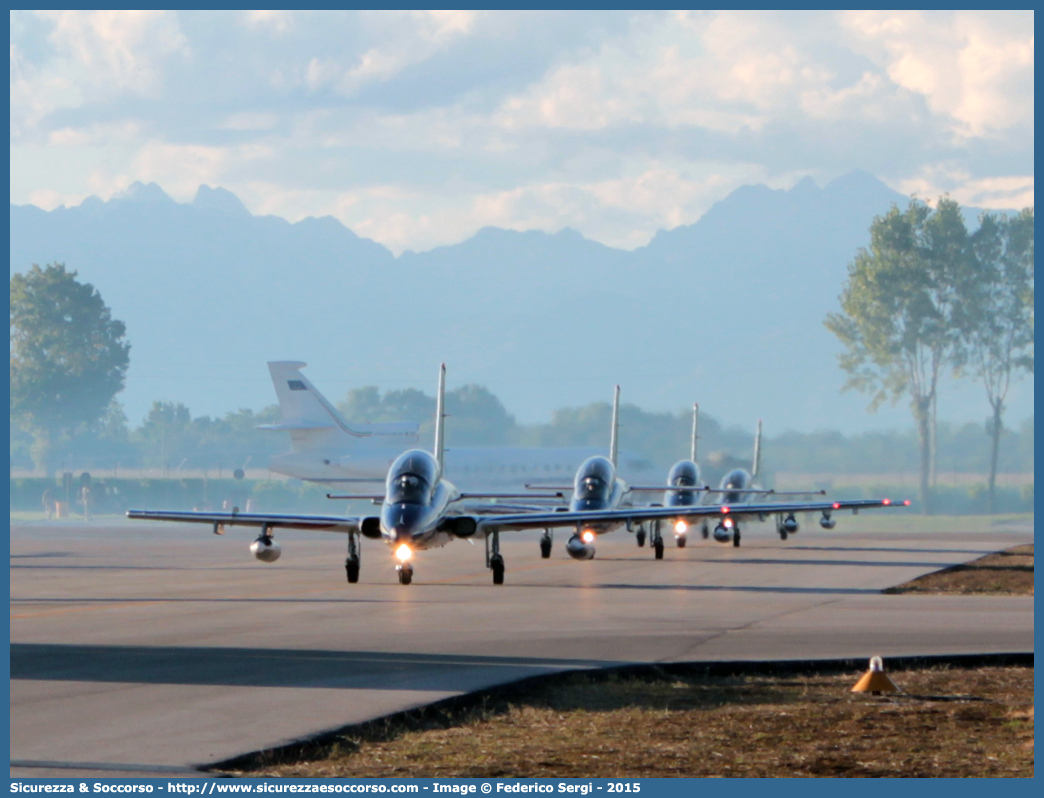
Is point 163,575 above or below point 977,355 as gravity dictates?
below

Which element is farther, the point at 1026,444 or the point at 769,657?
the point at 1026,444

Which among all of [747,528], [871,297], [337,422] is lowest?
[747,528]

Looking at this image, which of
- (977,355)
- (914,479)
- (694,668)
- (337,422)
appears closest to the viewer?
(694,668)

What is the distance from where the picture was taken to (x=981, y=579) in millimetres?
31469

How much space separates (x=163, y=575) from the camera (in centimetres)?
3344

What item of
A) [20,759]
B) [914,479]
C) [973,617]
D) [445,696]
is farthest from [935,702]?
[914,479]

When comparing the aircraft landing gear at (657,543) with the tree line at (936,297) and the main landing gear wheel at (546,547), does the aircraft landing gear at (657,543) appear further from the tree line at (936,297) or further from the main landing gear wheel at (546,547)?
the tree line at (936,297)

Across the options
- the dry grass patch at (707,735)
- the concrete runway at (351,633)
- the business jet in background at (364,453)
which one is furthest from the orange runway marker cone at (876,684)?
the business jet in background at (364,453)

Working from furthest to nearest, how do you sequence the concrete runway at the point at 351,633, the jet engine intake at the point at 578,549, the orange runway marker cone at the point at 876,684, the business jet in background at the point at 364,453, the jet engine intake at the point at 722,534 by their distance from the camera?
1. the business jet in background at the point at 364,453
2. the jet engine intake at the point at 722,534
3. the jet engine intake at the point at 578,549
4. the orange runway marker cone at the point at 876,684
5. the concrete runway at the point at 351,633

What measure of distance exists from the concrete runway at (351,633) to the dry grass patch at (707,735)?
30.6 inches

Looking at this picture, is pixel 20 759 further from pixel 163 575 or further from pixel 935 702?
pixel 163 575

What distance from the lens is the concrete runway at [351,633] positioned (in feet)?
37.7

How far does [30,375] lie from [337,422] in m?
76.7

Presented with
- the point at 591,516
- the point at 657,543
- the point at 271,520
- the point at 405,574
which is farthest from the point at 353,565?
the point at 657,543
